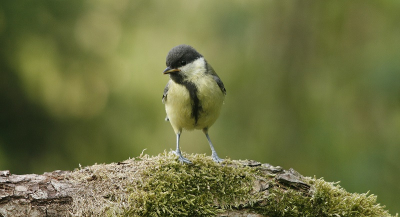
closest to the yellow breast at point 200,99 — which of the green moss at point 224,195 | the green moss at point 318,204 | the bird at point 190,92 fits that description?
the bird at point 190,92

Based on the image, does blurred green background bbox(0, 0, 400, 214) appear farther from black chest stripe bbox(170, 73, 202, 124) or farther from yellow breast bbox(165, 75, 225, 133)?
black chest stripe bbox(170, 73, 202, 124)

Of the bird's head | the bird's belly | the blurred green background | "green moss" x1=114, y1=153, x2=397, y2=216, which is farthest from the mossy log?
the blurred green background

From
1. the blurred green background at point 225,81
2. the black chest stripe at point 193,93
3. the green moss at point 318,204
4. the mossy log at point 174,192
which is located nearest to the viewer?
the mossy log at point 174,192

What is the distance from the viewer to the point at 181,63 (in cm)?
375

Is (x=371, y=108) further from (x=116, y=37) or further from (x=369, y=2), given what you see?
(x=116, y=37)

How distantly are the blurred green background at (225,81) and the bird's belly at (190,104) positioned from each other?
121 centimetres

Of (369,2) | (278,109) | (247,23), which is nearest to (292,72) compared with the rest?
(278,109)

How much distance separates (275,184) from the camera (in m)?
2.88

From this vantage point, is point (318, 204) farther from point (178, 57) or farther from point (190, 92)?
point (178, 57)

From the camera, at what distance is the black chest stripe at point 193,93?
3.62m

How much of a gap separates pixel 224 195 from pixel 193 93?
116 cm

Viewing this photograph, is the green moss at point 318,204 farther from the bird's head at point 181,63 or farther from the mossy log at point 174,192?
the bird's head at point 181,63

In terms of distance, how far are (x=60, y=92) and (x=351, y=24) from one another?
3.74m

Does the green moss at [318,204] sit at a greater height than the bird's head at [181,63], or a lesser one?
lesser
